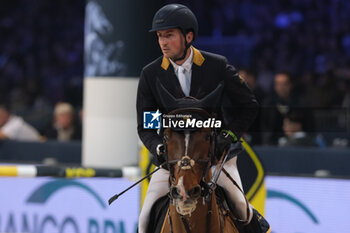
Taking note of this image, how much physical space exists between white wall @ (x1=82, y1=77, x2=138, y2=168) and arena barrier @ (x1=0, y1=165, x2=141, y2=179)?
792 millimetres

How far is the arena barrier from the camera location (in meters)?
6.34

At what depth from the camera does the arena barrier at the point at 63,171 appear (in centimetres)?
634

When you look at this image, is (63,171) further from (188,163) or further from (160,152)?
(188,163)

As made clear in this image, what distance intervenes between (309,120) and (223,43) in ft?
20.9

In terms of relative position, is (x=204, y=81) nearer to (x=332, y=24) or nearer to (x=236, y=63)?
(x=236, y=63)

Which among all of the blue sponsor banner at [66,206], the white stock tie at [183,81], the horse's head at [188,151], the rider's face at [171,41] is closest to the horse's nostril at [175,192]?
the horse's head at [188,151]

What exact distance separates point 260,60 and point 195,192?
442 inches

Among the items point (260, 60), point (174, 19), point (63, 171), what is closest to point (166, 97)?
point (174, 19)

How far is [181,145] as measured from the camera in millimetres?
3443

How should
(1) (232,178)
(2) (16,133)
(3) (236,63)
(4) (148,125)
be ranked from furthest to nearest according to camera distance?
(3) (236,63) → (2) (16,133) → (1) (232,178) → (4) (148,125)

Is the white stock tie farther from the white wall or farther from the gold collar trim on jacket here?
the white wall

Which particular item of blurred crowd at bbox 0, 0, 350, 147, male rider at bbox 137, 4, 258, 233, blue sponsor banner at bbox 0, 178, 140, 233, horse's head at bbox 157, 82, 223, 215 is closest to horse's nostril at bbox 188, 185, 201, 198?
horse's head at bbox 157, 82, 223, 215

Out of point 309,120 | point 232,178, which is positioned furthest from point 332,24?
point 232,178

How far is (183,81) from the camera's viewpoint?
12.8 feet
